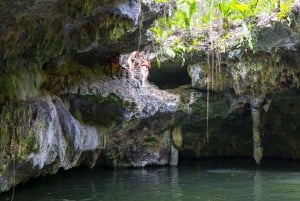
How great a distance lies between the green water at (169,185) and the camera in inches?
380

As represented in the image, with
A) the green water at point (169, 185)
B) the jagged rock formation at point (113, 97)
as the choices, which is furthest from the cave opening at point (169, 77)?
the green water at point (169, 185)

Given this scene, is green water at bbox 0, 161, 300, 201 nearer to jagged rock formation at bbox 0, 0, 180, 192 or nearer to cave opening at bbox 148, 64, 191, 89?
jagged rock formation at bbox 0, 0, 180, 192

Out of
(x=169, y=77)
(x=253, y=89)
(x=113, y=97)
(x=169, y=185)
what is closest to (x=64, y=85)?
(x=113, y=97)

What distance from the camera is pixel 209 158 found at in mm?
20422

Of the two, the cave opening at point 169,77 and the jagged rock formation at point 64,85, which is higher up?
the cave opening at point 169,77

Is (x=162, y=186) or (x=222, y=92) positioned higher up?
(x=222, y=92)

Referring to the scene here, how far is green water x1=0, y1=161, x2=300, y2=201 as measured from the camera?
380 inches

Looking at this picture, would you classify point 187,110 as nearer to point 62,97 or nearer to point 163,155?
point 163,155

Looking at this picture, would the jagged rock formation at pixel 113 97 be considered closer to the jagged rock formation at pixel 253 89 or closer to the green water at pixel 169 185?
the jagged rock formation at pixel 253 89

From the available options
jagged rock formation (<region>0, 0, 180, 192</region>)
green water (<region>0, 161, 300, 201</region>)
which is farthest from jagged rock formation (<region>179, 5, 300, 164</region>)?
green water (<region>0, 161, 300, 201</region>)

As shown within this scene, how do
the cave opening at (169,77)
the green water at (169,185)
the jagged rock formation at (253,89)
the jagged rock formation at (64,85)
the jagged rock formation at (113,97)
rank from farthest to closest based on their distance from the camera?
the cave opening at (169,77) → the jagged rock formation at (253,89) → the green water at (169,185) → the jagged rock formation at (113,97) → the jagged rock formation at (64,85)

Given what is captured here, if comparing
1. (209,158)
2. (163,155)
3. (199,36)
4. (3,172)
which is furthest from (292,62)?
(3,172)

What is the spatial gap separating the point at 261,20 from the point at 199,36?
2.02m

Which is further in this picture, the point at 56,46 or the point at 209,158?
the point at 209,158
